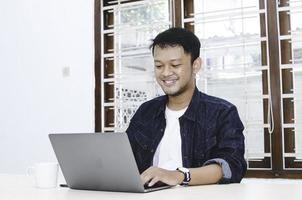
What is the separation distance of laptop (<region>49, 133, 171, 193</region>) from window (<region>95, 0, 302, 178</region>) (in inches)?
64.1

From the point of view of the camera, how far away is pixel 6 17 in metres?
3.77

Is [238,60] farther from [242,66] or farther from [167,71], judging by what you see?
[167,71]

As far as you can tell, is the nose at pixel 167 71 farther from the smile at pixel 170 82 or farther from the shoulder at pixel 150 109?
the shoulder at pixel 150 109

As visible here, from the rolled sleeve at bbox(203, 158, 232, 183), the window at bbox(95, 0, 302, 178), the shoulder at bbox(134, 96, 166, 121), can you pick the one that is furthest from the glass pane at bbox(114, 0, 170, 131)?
the rolled sleeve at bbox(203, 158, 232, 183)

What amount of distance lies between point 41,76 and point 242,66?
170cm

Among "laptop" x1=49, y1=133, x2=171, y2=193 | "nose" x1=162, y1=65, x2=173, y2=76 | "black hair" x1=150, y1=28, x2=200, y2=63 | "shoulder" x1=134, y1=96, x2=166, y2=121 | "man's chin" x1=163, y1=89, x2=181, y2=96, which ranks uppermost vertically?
"black hair" x1=150, y1=28, x2=200, y2=63

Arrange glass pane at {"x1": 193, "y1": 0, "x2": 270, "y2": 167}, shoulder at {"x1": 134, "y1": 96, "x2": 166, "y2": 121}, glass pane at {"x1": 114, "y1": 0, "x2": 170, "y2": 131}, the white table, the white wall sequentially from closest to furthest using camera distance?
the white table → shoulder at {"x1": 134, "y1": 96, "x2": 166, "y2": 121} → glass pane at {"x1": 193, "y1": 0, "x2": 270, "y2": 167} → glass pane at {"x1": 114, "y1": 0, "x2": 170, "y2": 131} → the white wall

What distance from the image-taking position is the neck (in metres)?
1.87

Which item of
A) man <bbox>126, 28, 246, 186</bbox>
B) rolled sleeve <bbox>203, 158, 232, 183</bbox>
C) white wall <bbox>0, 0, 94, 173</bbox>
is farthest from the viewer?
white wall <bbox>0, 0, 94, 173</bbox>

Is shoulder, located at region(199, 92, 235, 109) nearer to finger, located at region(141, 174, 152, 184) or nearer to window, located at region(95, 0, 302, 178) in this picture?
finger, located at region(141, 174, 152, 184)

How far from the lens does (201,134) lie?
174 cm

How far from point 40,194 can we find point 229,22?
210cm

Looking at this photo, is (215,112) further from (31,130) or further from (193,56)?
(31,130)

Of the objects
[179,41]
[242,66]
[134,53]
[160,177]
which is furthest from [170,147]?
[134,53]
